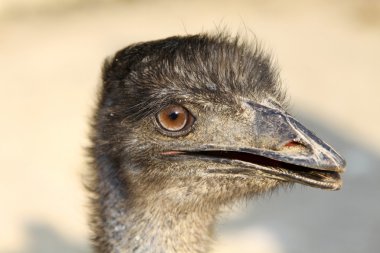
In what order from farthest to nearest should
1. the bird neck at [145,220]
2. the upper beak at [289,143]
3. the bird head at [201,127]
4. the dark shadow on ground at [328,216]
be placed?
the dark shadow on ground at [328,216], the bird neck at [145,220], the bird head at [201,127], the upper beak at [289,143]

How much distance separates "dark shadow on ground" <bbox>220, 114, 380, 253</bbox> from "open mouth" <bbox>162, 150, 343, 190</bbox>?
224 cm

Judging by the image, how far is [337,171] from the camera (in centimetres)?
273

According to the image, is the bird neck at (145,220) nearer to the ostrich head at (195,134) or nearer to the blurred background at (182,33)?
the ostrich head at (195,134)

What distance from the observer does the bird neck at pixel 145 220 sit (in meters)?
3.02

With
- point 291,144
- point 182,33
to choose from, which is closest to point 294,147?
point 291,144

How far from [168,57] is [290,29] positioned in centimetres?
425

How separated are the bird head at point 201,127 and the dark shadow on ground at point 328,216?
2.15 m

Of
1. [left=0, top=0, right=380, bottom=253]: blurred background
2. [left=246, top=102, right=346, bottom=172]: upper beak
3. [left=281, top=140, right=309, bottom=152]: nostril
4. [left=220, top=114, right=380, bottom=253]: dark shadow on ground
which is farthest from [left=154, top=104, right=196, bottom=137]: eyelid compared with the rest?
[left=220, top=114, right=380, bottom=253]: dark shadow on ground

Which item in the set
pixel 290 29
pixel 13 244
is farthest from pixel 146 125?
pixel 290 29

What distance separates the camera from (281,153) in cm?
273

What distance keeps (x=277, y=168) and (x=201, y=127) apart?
26 cm

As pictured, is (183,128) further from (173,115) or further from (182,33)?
(182,33)

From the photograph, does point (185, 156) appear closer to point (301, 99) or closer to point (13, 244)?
point (13, 244)

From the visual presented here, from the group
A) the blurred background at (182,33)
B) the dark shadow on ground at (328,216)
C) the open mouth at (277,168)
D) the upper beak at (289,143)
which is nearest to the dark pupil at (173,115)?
the open mouth at (277,168)
